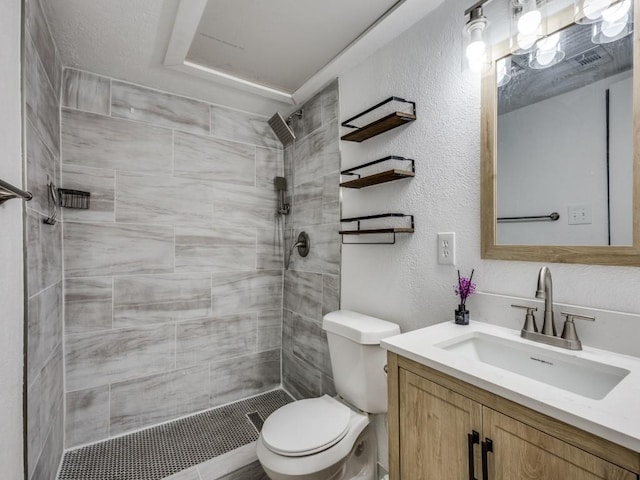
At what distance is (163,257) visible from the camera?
6.82 feet

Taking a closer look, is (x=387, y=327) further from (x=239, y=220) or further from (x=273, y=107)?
(x=273, y=107)

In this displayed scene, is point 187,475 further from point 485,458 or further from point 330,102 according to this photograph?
point 330,102

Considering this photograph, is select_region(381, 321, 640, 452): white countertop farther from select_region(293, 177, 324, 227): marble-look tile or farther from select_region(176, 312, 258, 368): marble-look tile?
select_region(176, 312, 258, 368): marble-look tile

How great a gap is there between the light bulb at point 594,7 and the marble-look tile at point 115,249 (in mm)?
2210

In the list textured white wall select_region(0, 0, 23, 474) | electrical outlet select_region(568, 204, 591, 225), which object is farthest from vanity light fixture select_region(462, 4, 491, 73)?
textured white wall select_region(0, 0, 23, 474)

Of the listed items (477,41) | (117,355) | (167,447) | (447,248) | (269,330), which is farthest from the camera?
(269,330)

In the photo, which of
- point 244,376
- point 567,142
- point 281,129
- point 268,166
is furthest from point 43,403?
point 567,142

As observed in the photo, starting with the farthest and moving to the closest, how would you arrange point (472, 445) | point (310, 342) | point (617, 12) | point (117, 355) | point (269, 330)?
point (269, 330), point (310, 342), point (117, 355), point (617, 12), point (472, 445)

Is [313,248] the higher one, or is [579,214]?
[579,214]

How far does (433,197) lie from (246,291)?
1.56m

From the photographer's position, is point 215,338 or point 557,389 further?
point 215,338

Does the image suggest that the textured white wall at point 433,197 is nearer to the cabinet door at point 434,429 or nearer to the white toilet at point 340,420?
the white toilet at point 340,420

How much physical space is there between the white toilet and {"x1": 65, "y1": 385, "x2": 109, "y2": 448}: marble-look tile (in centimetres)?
117

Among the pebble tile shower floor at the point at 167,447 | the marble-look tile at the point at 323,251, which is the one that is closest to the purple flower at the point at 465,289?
the marble-look tile at the point at 323,251
